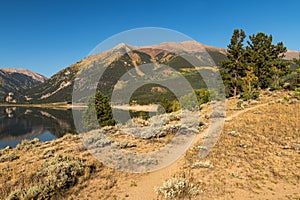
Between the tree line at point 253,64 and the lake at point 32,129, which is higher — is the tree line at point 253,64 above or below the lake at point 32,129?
above

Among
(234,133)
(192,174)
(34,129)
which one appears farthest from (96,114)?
(34,129)

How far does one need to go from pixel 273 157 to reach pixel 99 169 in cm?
1107

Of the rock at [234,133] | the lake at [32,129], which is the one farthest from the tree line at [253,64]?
the lake at [32,129]

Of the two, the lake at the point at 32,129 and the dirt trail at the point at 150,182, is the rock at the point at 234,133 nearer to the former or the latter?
the dirt trail at the point at 150,182

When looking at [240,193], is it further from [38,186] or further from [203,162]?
[38,186]

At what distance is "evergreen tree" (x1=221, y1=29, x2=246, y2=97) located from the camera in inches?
1681

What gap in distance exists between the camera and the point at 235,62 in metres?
43.2

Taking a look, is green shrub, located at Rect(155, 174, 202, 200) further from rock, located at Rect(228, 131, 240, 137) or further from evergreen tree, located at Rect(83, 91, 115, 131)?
evergreen tree, located at Rect(83, 91, 115, 131)

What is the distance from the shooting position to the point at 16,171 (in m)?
13.1

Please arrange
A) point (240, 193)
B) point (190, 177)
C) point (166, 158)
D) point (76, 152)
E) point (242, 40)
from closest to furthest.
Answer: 1. point (240, 193)
2. point (190, 177)
3. point (166, 158)
4. point (76, 152)
5. point (242, 40)

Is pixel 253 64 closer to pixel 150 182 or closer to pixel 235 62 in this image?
pixel 235 62

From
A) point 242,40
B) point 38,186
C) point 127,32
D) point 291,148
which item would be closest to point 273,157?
point 291,148

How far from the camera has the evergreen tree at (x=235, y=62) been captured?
4269cm

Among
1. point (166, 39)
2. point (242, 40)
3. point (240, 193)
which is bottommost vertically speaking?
point (240, 193)
